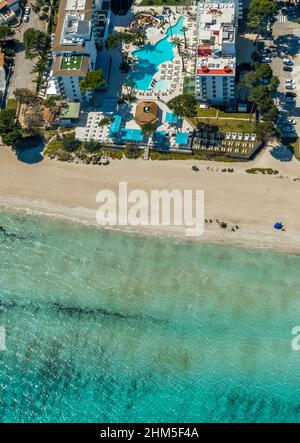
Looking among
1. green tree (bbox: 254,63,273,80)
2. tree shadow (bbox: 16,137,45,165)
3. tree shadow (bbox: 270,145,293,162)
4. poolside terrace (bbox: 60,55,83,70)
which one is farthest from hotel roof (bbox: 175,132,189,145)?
tree shadow (bbox: 16,137,45,165)

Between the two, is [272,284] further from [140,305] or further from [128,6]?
[128,6]

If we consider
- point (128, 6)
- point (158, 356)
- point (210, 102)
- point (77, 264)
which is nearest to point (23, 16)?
point (128, 6)

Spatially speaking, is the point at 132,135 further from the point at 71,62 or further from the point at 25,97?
the point at 25,97

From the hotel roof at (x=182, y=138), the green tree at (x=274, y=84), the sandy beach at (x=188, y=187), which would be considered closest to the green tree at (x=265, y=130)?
the sandy beach at (x=188, y=187)

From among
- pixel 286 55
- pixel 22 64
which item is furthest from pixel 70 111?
pixel 286 55
